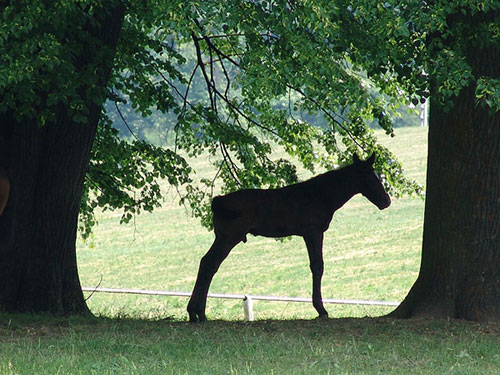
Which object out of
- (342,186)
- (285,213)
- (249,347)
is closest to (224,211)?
(285,213)

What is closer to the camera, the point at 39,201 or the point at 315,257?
the point at 315,257

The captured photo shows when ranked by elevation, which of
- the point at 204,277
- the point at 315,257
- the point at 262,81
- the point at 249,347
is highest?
the point at 262,81

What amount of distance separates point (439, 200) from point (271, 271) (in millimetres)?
21475

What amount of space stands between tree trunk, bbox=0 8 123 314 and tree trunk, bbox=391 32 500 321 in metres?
4.54

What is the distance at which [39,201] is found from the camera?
11.8 m

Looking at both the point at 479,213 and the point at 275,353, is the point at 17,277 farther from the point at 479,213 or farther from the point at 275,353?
the point at 479,213

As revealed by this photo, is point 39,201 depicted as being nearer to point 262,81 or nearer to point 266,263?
point 262,81

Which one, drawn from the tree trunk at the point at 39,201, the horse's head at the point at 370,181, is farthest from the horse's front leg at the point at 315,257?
the tree trunk at the point at 39,201

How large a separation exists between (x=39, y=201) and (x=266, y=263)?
73.6 ft

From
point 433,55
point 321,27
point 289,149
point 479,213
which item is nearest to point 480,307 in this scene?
point 479,213

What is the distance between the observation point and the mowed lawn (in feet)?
83.5

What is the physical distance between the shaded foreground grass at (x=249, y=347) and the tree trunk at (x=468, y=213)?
49 centimetres

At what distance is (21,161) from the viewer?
→ 1176 centimetres

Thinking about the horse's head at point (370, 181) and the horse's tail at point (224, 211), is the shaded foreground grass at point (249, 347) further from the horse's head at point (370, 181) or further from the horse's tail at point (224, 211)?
the horse's head at point (370, 181)
